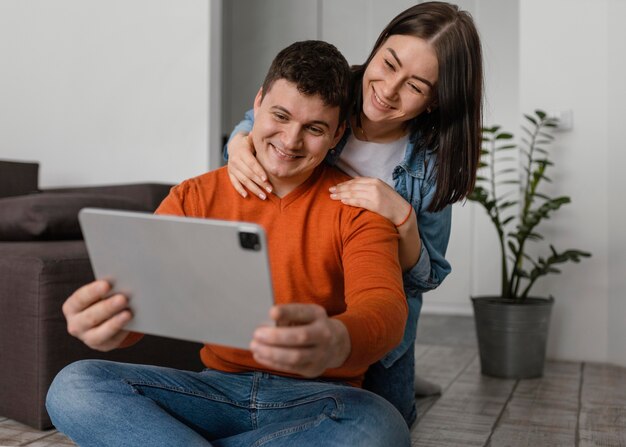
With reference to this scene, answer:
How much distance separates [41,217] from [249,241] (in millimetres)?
1424

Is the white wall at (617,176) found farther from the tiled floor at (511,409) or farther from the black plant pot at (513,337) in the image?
the black plant pot at (513,337)

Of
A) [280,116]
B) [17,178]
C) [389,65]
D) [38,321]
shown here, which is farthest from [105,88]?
[280,116]

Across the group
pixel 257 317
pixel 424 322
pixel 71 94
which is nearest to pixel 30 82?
pixel 71 94

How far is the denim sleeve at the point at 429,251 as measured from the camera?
1.59 metres

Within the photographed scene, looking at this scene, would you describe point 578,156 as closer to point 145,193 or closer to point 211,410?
point 145,193

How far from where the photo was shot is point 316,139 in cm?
127

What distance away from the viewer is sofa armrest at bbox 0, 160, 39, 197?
286 cm

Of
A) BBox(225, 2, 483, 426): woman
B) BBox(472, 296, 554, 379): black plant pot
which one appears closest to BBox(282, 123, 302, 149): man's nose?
BBox(225, 2, 483, 426): woman

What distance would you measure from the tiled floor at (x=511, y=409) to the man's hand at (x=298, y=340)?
102 centimetres

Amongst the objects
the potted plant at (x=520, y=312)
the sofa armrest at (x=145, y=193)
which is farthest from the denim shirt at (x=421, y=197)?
the sofa armrest at (x=145, y=193)

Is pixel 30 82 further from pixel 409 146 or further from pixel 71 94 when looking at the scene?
pixel 409 146

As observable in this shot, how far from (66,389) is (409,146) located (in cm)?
86

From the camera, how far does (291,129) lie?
1240mm

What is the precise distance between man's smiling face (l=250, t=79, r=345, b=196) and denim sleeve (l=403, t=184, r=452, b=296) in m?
0.39
